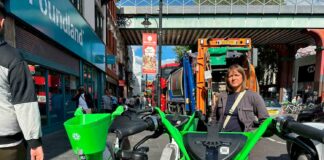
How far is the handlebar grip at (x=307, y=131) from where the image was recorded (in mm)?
1578

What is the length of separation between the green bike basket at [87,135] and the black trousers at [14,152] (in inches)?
27.3

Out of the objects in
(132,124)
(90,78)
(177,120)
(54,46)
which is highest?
(54,46)

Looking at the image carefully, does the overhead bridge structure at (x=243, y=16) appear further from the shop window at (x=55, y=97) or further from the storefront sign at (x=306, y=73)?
the shop window at (x=55, y=97)

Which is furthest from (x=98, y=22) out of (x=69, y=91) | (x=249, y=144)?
(x=249, y=144)

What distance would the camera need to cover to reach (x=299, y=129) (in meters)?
1.80

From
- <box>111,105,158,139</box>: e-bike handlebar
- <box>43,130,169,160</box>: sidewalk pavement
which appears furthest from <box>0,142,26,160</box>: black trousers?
<box>43,130,169,160</box>: sidewalk pavement

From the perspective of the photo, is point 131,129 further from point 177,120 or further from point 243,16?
point 243,16

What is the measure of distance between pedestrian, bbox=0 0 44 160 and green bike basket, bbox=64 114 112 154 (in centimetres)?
39

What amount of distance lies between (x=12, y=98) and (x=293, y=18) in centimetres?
2518

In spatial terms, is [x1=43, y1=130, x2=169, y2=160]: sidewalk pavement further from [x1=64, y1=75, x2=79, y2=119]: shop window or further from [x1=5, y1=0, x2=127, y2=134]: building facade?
[x1=64, y1=75, x2=79, y2=119]: shop window

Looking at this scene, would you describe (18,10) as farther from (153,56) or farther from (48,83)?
(153,56)

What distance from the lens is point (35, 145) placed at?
227 cm

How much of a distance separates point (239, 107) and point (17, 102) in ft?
7.10

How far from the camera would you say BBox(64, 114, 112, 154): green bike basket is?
1.96 metres
